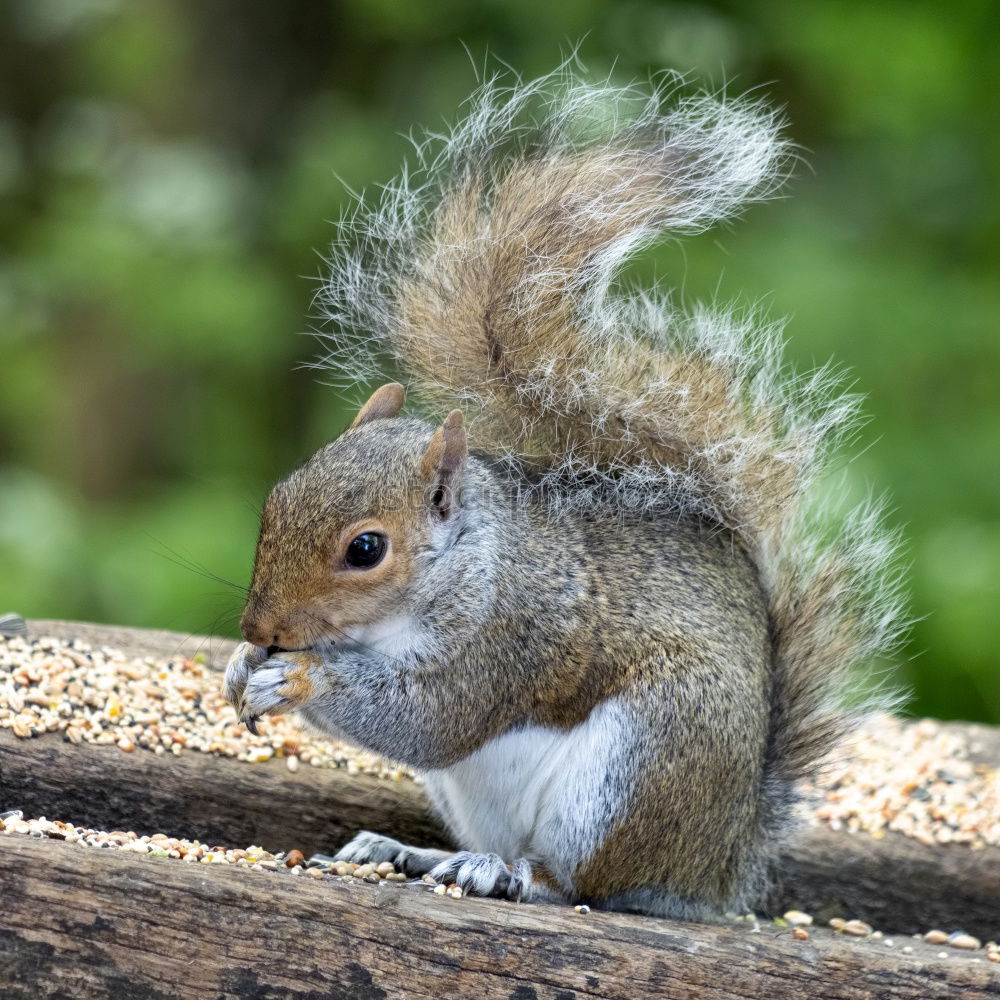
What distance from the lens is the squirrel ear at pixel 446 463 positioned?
2.35 meters

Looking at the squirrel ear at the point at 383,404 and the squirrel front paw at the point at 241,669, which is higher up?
the squirrel ear at the point at 383,404

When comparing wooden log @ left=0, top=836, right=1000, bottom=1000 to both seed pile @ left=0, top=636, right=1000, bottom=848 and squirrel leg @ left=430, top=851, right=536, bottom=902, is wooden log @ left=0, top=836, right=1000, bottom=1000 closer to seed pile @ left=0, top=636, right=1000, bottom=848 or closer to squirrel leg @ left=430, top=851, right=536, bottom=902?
squirrel leg @ left=430, top=851, right=536, bottom=902

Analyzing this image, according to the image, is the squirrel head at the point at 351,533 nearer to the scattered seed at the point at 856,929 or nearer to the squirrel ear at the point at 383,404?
the squirrel ear at the point at 383,404

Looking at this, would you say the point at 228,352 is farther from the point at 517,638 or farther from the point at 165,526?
the point at 517,638

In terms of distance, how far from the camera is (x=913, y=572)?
13.2 ft

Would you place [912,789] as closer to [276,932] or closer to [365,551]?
[365,551]

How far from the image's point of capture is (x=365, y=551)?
2273 mm

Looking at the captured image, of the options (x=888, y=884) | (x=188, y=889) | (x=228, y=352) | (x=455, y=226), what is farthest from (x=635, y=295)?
(x=228, y=352)

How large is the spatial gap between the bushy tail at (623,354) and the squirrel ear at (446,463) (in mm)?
257

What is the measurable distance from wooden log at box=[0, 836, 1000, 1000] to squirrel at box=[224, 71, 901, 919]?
24 centimetres

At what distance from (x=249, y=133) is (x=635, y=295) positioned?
3.17m

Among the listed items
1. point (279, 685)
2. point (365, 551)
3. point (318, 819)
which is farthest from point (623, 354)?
point (318, 819)

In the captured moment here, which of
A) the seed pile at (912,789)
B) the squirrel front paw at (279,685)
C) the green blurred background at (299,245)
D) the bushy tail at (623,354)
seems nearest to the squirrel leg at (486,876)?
the squirrel front paw at (279,685)

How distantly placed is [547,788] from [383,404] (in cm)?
78
